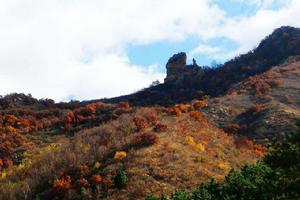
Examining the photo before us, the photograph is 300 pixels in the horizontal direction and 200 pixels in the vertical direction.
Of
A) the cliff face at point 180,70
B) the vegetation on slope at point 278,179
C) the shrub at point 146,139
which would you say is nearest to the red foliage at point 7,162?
→ the shrub at point 146,139

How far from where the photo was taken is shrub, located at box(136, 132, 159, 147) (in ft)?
124

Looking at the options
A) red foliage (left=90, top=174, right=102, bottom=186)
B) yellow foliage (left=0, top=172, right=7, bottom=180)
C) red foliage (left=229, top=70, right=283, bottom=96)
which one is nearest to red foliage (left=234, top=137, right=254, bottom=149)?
red foliage (left=90, top=174, right=102, bottom=186)

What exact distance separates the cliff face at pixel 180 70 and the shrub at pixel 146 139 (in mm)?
51697

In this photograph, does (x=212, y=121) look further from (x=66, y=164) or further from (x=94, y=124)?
(x=66, y=164)

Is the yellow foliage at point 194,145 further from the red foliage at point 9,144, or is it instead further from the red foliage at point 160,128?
the red foliage at point 9,144

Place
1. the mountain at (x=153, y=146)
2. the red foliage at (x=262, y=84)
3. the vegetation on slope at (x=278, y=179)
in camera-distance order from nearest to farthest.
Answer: the vegetation on slope at (x=278, y=179) < the mountain at (x=153, y=146) < the red foliage at (x=262, y=84)

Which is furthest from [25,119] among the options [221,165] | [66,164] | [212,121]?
[221,165]

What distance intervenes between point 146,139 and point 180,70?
5739 centimetres

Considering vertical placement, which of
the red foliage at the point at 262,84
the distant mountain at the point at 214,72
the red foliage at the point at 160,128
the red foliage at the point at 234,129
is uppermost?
the distant mountain at the point at 214,72

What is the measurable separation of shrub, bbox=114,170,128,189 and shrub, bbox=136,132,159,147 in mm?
4674

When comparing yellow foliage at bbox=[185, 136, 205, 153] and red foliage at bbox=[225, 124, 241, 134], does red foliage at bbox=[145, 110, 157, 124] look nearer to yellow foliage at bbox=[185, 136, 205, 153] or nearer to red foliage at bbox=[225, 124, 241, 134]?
yellow foliage at bbox=[185, 136, 205, 153]

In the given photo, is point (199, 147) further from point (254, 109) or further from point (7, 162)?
point (254, 109)

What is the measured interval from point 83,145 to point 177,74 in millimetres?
55239

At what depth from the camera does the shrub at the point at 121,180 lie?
3269 cm
